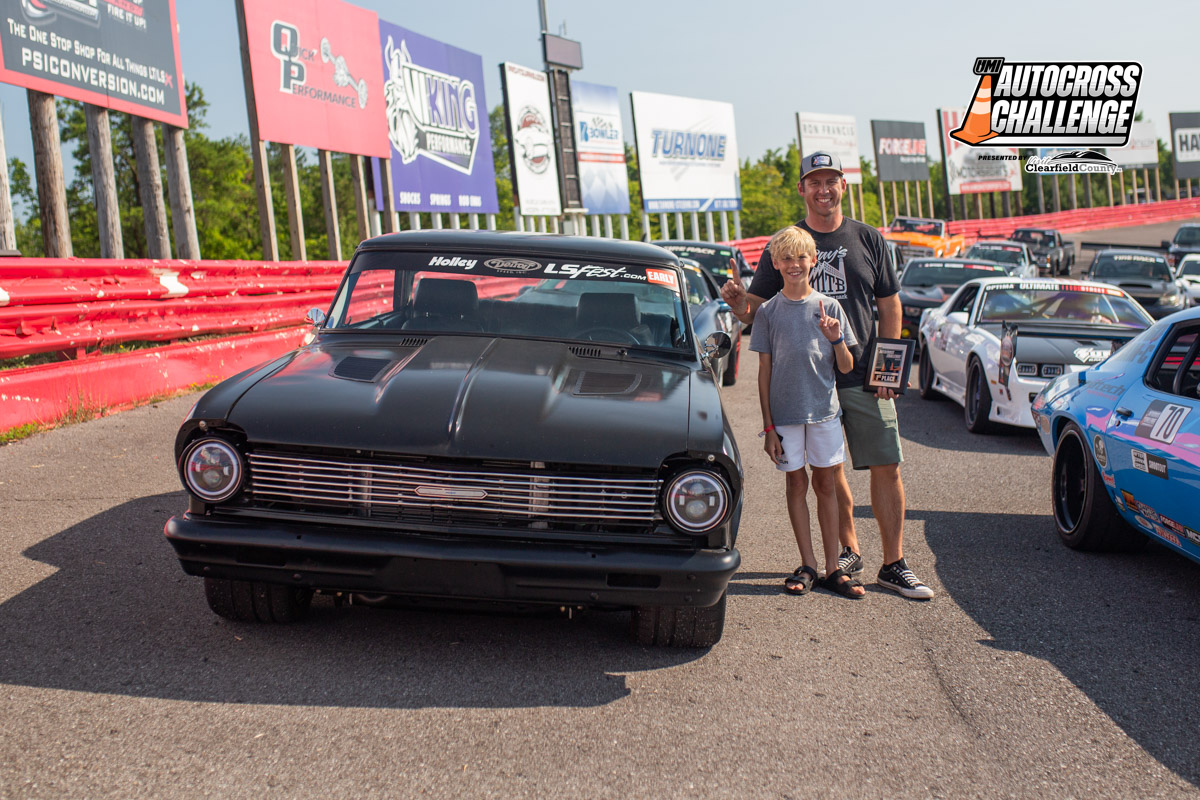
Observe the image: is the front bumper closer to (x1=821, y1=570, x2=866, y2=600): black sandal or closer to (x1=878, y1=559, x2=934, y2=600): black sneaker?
(x1=821, y1=570, x2=866, y2=600): black sandal

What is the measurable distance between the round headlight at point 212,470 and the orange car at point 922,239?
3258 centimetres

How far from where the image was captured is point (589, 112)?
36250mm

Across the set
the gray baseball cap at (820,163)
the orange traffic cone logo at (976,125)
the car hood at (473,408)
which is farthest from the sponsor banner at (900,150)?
the car hood at (473,408)

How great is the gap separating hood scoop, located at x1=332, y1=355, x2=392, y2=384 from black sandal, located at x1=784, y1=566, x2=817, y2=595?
2038mm

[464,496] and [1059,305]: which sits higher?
[1059,305]

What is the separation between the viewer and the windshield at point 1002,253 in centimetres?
2338

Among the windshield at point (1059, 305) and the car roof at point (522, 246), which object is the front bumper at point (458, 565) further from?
the windshield at point (1059, 305)

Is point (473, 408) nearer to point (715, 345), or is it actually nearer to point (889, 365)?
point (715, 345)

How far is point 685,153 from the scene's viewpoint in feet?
143

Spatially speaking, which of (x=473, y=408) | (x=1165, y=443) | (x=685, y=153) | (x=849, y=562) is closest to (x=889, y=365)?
(x=849, y=562)

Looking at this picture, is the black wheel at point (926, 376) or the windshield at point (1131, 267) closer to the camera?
the black wheel at point (926, 376)

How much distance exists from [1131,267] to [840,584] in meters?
17.6

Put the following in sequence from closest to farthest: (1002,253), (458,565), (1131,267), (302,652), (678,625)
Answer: (458,565) → (302,652) → (678,625) → (1131,267) → (1002,253)

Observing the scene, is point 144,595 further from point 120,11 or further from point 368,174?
point 368,174
